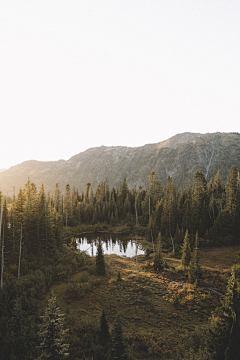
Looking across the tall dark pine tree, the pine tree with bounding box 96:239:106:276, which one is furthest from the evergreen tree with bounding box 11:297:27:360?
the tall dark pine tree

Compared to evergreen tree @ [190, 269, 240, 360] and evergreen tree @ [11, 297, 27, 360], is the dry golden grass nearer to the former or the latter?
evergreen tree @ [190, 269, 240, 360]

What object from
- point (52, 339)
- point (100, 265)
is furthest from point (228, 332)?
point (100, 265)

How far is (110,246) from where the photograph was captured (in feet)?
168

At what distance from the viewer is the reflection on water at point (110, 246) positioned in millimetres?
45612

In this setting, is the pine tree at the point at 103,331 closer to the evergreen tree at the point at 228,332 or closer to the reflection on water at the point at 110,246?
the evergreen tree at the point at 228,332

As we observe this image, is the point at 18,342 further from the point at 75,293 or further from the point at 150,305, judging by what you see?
the point at 150,305

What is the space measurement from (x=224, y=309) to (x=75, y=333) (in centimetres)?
1151

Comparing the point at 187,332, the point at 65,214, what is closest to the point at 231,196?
the point at 187,332

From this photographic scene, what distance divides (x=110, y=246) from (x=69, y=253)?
17719 millimetres

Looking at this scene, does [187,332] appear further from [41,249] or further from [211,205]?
[211,205]

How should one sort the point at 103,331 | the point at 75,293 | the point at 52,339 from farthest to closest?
1. the point at 75,293
2. the point at 103,331
3. the point at 52,339

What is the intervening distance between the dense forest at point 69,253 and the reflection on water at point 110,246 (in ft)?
18.9

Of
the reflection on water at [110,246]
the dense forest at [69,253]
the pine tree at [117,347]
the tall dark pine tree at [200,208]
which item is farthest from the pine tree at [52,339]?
the tall dark pine tree at [200,208]

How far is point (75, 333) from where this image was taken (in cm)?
1471
